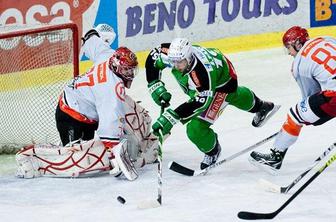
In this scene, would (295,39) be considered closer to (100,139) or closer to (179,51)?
(179,51)

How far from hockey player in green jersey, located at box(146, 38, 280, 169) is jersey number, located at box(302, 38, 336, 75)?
490 millimetres

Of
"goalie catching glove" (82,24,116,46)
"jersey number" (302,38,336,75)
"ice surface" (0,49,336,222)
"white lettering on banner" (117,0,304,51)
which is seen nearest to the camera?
"ice surface" (0,49,336,222)

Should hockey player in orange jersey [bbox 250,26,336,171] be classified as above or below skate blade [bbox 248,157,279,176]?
above

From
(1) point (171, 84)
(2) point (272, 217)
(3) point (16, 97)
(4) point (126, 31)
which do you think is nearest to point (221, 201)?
(2) point (272, 217)

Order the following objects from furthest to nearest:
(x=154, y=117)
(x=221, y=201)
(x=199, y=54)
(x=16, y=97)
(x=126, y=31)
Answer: (x=126, y=31) → (x=154, y=117) → (x=16, y=97) → (x=199, y=54) → (x=221, y=201)

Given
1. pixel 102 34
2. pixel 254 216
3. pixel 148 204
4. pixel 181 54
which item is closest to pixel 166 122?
pixel 181 54

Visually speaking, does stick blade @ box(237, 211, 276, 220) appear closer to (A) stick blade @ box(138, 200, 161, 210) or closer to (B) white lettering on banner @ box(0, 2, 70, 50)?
(A) stick blade @ box(138, 200, 161, 210)

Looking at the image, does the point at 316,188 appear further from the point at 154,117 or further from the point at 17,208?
the point at 154,117

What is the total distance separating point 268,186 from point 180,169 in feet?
2.04

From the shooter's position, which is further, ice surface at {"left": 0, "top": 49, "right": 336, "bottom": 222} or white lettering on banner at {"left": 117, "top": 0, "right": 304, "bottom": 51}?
white lettering on banner at {"left": 117, "top": 0, "right": 304, "bottom": 51}

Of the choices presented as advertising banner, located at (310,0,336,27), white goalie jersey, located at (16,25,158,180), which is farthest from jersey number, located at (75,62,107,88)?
advertising banner, located at (310,0,336,27)

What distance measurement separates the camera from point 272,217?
364 centimetres

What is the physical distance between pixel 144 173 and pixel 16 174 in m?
0.66

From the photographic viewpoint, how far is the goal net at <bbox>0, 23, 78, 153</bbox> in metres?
5.25
